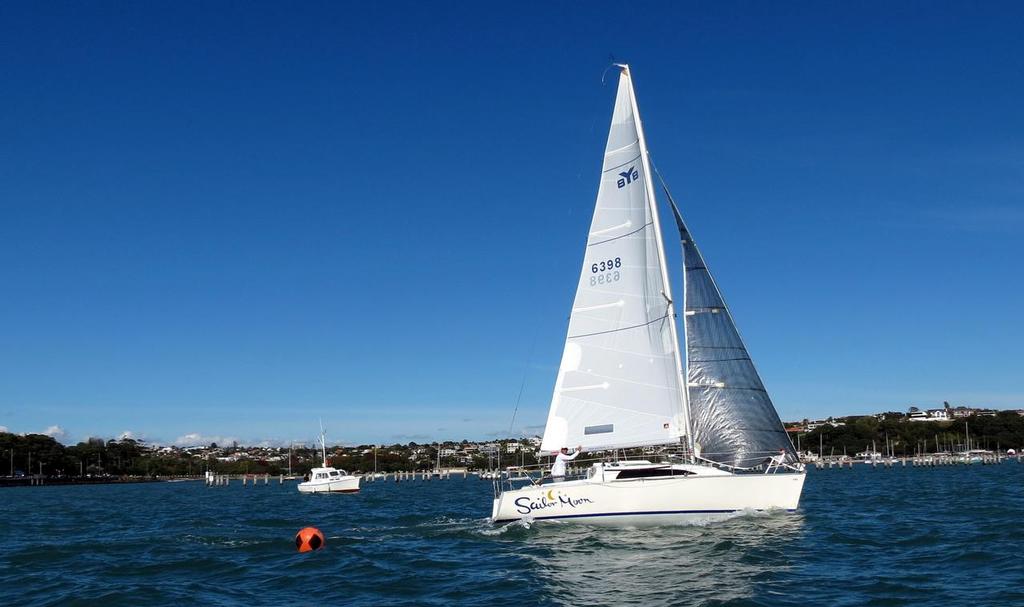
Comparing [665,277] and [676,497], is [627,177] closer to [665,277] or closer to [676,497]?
[665,277]

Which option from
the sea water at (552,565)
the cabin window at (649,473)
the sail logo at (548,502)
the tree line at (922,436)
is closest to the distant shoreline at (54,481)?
the tree line at (922,436)

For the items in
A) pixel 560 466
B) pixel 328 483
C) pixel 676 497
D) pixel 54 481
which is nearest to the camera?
pixel 676 497

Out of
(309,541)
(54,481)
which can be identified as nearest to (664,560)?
(309,541)

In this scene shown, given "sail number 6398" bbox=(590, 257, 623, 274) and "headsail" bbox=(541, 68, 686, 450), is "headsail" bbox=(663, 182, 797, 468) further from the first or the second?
"sail number 6398" bbox=(590, 257, 623, 274)

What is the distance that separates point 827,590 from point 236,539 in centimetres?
1771

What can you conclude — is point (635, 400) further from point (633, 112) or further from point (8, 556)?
point (8, 556)

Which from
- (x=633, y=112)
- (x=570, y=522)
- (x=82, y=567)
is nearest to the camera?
(x=82, y=567)

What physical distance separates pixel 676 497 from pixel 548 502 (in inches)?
138

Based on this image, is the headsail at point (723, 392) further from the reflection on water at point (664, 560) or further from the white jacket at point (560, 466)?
the white jacket at point (560, 466)

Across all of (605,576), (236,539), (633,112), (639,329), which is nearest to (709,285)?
(639,329)

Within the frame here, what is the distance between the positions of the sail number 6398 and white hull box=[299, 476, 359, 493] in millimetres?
57518

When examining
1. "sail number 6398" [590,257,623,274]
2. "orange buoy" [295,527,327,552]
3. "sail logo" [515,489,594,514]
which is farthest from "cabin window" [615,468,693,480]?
"orange buoy" [295,527,327,552]

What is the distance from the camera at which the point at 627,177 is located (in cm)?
2614

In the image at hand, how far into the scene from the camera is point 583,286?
87.0 feet
